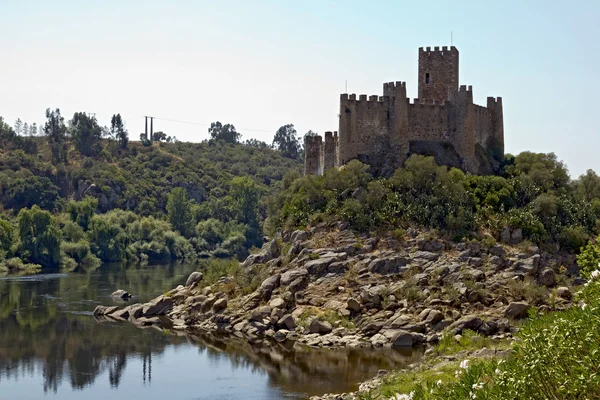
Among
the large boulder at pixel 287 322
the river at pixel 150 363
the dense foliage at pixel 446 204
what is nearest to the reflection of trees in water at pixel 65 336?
the river at pixel 150 363

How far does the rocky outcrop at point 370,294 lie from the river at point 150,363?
157cm

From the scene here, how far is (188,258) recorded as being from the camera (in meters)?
78.9

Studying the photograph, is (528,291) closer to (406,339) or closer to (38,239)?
(406,339)

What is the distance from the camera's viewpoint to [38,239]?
2729 inches

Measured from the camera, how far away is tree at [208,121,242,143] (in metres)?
144

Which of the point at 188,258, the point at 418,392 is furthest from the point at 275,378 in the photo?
the point at 188,258

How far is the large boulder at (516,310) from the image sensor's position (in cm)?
3522

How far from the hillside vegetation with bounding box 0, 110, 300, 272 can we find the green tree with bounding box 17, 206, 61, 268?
78 millimetres

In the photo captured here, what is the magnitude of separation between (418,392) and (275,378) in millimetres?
16857

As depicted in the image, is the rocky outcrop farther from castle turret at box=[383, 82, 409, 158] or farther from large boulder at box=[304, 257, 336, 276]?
castle turret at box=[383, 82, 409, 158]

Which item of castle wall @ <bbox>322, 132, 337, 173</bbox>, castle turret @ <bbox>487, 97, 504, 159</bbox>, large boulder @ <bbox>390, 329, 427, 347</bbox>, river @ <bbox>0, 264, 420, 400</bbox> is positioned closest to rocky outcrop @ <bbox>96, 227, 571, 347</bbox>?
large boulder @ <bbox>390, 329, 427, 347</bbox>

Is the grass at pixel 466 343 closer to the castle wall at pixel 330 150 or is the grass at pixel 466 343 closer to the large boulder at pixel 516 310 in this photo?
the large boulder at pixel 516 310

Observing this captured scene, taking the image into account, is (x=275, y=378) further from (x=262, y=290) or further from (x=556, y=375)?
(x=556, y=375)

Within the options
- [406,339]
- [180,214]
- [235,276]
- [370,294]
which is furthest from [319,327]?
[180,214]
